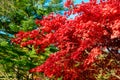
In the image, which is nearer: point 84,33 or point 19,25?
point 84,33

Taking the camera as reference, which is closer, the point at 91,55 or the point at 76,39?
the point at 91,55

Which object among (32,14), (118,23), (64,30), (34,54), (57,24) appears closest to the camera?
(118,23)

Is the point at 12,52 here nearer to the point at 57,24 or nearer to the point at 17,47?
the point at 17,47

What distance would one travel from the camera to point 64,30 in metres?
9.05

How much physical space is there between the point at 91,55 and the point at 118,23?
4.71ft

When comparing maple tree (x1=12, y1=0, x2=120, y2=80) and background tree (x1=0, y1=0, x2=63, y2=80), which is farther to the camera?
background tree (x1=0, y1=0, x2=63, y2=80)

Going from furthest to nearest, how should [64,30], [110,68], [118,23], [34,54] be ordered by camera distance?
[34,54], [110,68], [64,30], [118,23]

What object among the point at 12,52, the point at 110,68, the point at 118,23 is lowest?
the point at 12,52

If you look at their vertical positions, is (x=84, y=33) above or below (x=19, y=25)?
above

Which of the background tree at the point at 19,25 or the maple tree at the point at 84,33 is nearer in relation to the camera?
the maple tree at the point at 84,33

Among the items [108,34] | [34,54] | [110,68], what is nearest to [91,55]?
[108,34]

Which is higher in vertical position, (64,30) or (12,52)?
(64,30)

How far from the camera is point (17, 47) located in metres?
17.9

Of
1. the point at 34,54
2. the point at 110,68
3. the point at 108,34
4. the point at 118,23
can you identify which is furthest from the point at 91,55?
the point at 34,54
